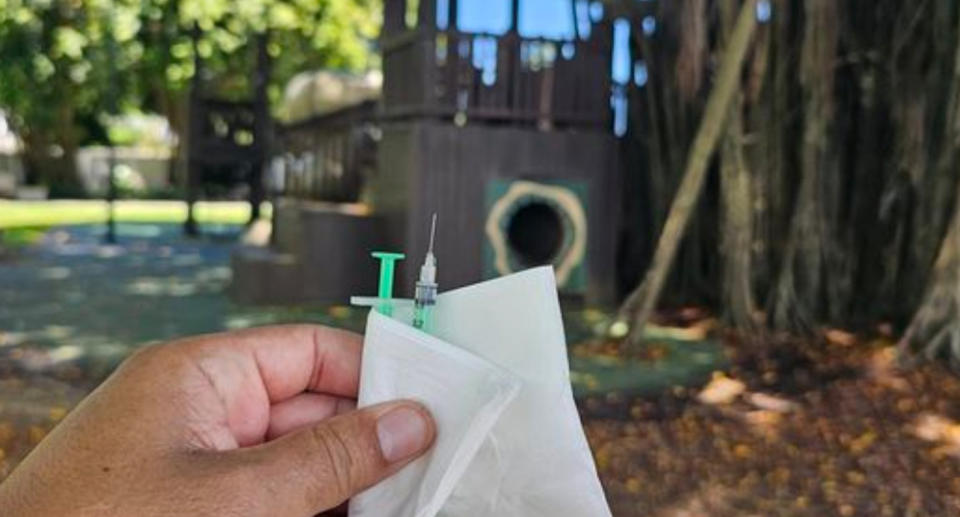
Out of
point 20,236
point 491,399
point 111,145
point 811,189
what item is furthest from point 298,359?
point 111,145

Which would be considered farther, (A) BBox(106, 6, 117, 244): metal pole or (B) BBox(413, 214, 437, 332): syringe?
(A) BBox(106, 6, 117, 244): metal pole

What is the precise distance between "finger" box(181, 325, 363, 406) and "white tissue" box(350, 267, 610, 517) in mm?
180

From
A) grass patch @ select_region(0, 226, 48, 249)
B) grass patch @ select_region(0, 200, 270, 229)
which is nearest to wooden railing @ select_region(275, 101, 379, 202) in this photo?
grass patch @ select_region(0, 226, 48, 249)

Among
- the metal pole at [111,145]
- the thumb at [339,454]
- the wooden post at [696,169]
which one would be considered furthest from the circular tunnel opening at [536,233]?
the thumb at [339,454]

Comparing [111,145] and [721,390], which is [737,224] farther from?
[111,145]

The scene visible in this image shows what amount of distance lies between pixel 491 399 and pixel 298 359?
17.1 inches

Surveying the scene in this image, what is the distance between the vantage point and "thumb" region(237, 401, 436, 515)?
1447 millimetres

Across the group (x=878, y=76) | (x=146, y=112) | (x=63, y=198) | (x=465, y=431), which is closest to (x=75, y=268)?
(x=878, y=76)

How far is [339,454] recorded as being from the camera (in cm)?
149

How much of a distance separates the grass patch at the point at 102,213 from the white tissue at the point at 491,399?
1561 centimetres

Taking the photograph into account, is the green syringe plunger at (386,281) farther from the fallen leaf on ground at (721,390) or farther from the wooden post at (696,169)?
the wooden post at (696,169)

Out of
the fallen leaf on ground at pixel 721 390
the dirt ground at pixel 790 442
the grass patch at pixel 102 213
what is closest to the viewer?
the dirt ground at pixel 790 442

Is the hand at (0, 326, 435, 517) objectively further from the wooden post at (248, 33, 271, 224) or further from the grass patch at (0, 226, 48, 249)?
the wooden post at (248, 33, 271, 224)

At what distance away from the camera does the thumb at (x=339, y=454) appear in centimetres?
145
